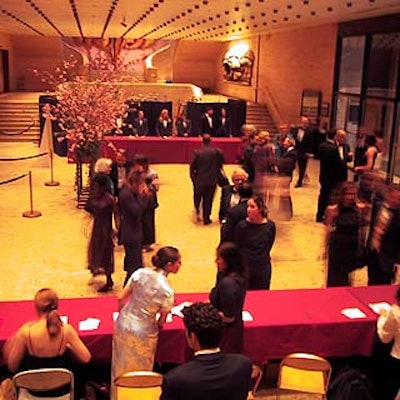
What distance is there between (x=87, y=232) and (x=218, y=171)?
7.52 ft

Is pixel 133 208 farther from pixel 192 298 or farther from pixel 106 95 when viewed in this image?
pixel 106 95

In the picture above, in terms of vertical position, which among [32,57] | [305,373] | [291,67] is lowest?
[305,373]

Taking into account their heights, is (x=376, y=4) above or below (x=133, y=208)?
above

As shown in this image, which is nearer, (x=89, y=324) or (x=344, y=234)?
(x=89, y=324)

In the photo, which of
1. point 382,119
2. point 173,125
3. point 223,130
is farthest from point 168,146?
point 382,119

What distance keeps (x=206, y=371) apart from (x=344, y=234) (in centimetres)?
339

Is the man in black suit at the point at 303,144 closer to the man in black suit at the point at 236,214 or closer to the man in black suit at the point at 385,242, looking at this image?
the man in black suit at the point at 385,242

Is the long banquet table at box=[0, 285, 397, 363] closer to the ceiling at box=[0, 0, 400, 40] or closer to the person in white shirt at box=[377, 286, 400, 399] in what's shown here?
the person in white shirt at box=[377, 286, 400, 399]

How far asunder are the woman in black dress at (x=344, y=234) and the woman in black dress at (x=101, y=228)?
2412mm

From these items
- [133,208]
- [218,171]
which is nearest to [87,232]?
[218,171]

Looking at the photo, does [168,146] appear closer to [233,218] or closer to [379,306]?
[233,218]

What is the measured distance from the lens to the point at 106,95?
9.65 meters

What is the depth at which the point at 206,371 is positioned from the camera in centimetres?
264

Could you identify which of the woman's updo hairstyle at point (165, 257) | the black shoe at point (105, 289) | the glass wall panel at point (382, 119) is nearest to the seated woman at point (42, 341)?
the woman's updo hairstyle at point (165, 257)
